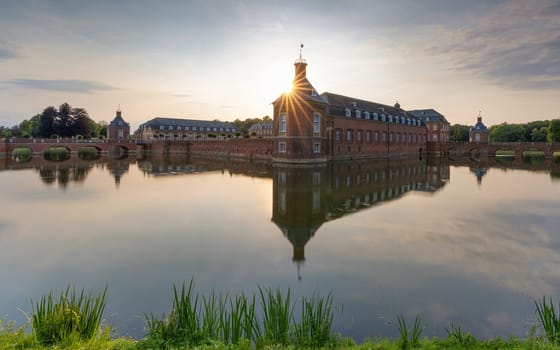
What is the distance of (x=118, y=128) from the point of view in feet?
260

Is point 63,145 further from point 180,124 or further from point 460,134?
point 460,134

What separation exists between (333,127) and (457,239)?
31277 mm

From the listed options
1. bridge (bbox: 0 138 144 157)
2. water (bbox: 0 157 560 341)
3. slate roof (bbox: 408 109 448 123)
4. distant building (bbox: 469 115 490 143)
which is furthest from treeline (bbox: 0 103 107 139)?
distant building (bbox: 469 115 490 143)

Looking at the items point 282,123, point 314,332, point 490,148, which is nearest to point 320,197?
point 314,332

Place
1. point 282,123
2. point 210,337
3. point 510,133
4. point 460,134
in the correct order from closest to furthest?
point 210,337 → point 282,123 → point 510,133 → point 460,134

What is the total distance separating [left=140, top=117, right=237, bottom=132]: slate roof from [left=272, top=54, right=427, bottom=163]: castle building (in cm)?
5600

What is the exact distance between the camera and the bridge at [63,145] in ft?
168

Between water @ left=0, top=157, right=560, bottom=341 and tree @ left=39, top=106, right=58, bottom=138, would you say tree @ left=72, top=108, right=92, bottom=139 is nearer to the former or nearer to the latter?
tree @ left=39, top=106, right=58, bottom=138

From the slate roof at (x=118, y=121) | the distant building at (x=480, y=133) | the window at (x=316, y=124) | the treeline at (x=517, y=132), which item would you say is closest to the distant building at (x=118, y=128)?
the slate roof at (x=118, y=121)

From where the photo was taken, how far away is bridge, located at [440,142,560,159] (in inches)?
2264

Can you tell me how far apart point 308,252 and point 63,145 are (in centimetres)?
6161

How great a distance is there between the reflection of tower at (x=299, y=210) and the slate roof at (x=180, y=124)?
73448 mm

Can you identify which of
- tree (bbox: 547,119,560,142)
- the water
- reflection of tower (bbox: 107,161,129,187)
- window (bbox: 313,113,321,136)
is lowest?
the water

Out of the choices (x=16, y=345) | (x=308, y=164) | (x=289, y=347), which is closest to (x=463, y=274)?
(x=289, y=347)
